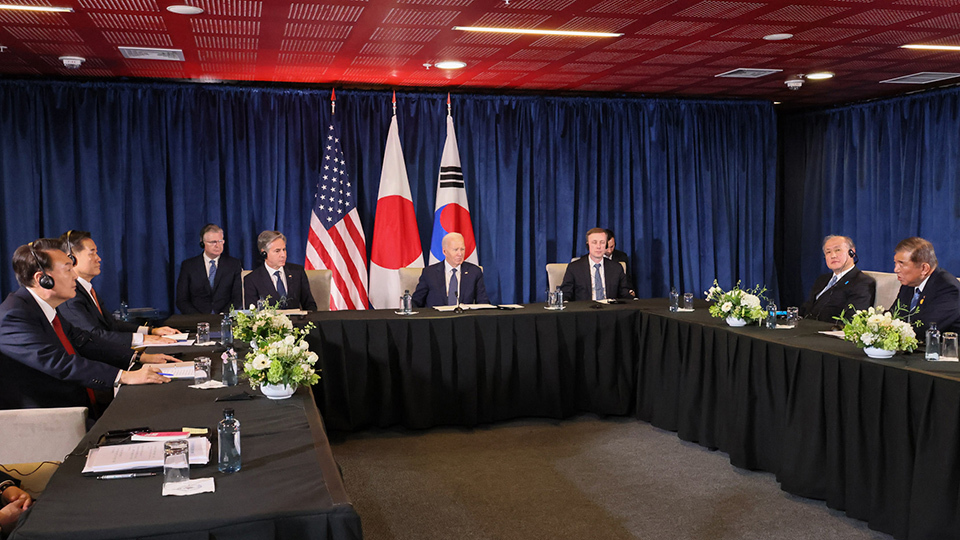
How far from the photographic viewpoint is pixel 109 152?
7.50 m

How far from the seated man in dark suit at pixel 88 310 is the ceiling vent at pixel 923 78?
6.74 m

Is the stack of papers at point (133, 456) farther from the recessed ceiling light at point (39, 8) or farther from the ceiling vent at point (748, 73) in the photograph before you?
the ceiling vent at point (748, 73)

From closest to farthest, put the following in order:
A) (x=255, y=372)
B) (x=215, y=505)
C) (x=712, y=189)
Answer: (x=215, y=505), (x=255, y=372), (x=712, y=189)

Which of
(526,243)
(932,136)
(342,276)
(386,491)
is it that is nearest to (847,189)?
(932,136)

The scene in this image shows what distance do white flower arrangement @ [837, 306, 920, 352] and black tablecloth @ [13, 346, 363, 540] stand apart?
2684mm

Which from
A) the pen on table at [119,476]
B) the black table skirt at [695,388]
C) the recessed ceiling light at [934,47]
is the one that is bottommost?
the black table skirt at [695,388]

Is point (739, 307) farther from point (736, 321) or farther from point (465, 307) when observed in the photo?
point (465, 307)

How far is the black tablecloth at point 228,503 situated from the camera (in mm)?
1899

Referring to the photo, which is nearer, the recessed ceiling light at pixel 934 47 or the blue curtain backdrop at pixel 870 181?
the recessed ceiling light at pixel 934 47

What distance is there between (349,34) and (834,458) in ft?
13.2

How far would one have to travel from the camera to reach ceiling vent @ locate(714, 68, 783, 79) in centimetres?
711

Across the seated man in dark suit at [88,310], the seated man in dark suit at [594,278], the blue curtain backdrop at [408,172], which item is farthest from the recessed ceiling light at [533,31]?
the blue curtain backdrop at [408,172]

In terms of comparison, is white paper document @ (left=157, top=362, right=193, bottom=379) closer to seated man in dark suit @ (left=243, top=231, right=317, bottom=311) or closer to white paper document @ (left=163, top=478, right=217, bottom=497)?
white paper document @ (left=163, top=478, right=217, bottom=497)

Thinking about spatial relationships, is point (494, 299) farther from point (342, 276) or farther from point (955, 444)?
point (955, 444)
